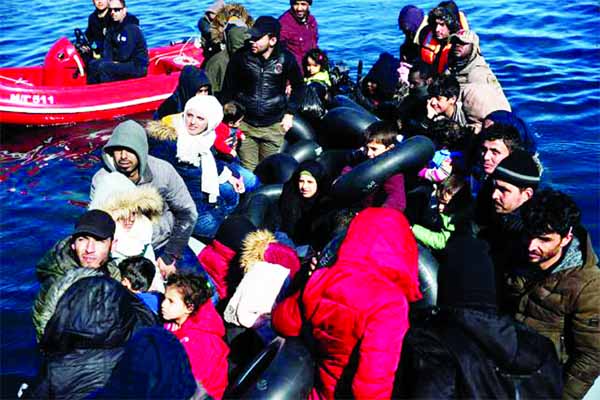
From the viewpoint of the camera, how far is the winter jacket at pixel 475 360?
2.77 metres

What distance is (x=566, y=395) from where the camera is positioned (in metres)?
3.52

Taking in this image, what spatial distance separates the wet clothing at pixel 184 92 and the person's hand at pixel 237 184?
1.02 meters

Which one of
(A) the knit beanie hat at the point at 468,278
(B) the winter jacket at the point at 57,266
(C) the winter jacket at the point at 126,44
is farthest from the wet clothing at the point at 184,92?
(A) the knit beanie hat at the point at 468,278

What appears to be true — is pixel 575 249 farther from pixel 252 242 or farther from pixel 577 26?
pixel 577 26

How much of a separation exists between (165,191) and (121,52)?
6042 millimetres

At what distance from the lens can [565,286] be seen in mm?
3326

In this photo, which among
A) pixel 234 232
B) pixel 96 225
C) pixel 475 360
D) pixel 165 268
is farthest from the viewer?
pixel 234 232

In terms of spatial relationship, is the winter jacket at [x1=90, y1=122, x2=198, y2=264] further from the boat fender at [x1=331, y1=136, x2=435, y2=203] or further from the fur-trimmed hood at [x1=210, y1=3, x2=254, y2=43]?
the fur-trimmed hood at [x1=210, y1=3, x2=254, y2=43]

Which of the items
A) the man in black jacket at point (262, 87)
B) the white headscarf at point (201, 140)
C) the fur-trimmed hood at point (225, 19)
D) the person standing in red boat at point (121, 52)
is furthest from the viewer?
the person standing in red boat at point (121, 52)

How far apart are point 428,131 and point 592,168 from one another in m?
3.94

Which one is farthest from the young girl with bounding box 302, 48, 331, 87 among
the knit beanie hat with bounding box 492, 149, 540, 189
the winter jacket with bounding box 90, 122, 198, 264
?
the knit beanie hat with bounding box 492, 149, 540, 189

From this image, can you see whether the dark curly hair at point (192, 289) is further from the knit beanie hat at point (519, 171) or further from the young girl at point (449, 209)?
the knit beanie hat at point (519, 171)

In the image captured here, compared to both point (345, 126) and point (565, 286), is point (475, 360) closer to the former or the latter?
point (565, 286)

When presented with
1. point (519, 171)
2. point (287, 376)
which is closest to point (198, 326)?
point (287, 376)
